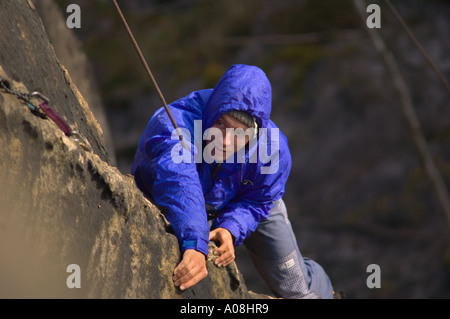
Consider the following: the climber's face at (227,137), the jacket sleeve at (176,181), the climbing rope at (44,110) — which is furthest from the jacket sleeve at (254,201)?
the climbing rope at (44,110)

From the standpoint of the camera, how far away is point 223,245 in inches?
131

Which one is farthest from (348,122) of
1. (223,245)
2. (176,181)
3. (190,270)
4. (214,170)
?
(190,270)

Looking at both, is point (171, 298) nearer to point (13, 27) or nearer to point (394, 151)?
point (13, 27)

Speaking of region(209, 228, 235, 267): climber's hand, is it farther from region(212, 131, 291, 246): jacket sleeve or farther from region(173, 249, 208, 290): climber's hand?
region(173, 249, 208, 290): climber's hand

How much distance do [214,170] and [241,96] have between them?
0.44m

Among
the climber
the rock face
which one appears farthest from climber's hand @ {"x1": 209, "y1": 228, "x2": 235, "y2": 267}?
the rock face

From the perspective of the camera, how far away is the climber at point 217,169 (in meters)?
3.08

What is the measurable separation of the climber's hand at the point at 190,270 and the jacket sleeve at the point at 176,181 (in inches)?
1.3

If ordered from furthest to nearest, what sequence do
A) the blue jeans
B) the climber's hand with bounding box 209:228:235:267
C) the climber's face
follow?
the blue jeans
the climber's face
the climber's hand with bounding box 209:228:235:267

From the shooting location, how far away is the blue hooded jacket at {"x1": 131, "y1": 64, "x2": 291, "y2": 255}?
3100 mm

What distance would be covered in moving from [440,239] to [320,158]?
2431 millimetres

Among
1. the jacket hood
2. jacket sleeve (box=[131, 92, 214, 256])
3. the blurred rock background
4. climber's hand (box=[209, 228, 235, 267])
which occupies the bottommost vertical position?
climber's hand (box=[209, 228, 235, 267])

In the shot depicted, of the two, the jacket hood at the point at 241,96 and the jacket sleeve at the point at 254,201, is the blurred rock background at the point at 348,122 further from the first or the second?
the jacket hood at the point at 241,96

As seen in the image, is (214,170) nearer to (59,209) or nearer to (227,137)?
(227,137)
